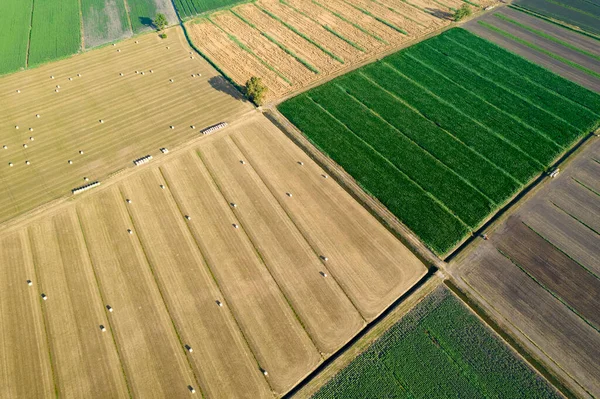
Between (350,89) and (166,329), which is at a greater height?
(350,89)

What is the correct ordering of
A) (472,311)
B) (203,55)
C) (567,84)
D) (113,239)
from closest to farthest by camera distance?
(472,311), (113,239), (567,84), (203,55)

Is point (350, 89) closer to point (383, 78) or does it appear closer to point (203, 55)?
point (383, 78)

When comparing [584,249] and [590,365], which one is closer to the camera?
[590,365]

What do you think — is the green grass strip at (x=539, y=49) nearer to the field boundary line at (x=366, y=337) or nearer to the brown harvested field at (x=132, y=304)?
the field boundary line at (x=366, y=337)

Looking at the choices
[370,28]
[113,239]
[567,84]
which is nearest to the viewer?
[113,239]

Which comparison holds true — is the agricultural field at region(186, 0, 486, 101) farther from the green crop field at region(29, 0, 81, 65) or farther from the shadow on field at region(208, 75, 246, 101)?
the green crop field at region(29, 0, 81, 65)

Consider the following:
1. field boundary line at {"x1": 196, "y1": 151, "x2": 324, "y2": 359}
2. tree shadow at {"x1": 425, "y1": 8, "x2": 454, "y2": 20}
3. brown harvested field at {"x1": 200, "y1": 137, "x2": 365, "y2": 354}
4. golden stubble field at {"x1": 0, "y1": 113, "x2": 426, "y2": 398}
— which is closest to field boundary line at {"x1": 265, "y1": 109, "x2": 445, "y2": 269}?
golden stubble field at {"x1": 0, "y1": 113, "x2": 426, "y2": 398}

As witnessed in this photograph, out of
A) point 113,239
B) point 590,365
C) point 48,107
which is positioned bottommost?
point 590,365

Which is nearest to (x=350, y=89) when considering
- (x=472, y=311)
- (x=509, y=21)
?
(x=472, y=311)

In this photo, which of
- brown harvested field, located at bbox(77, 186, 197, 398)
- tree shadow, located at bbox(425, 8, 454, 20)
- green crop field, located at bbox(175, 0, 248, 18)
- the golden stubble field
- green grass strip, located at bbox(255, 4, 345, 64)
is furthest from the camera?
green crop field, located at bbox(175, 0, 248, 18)
